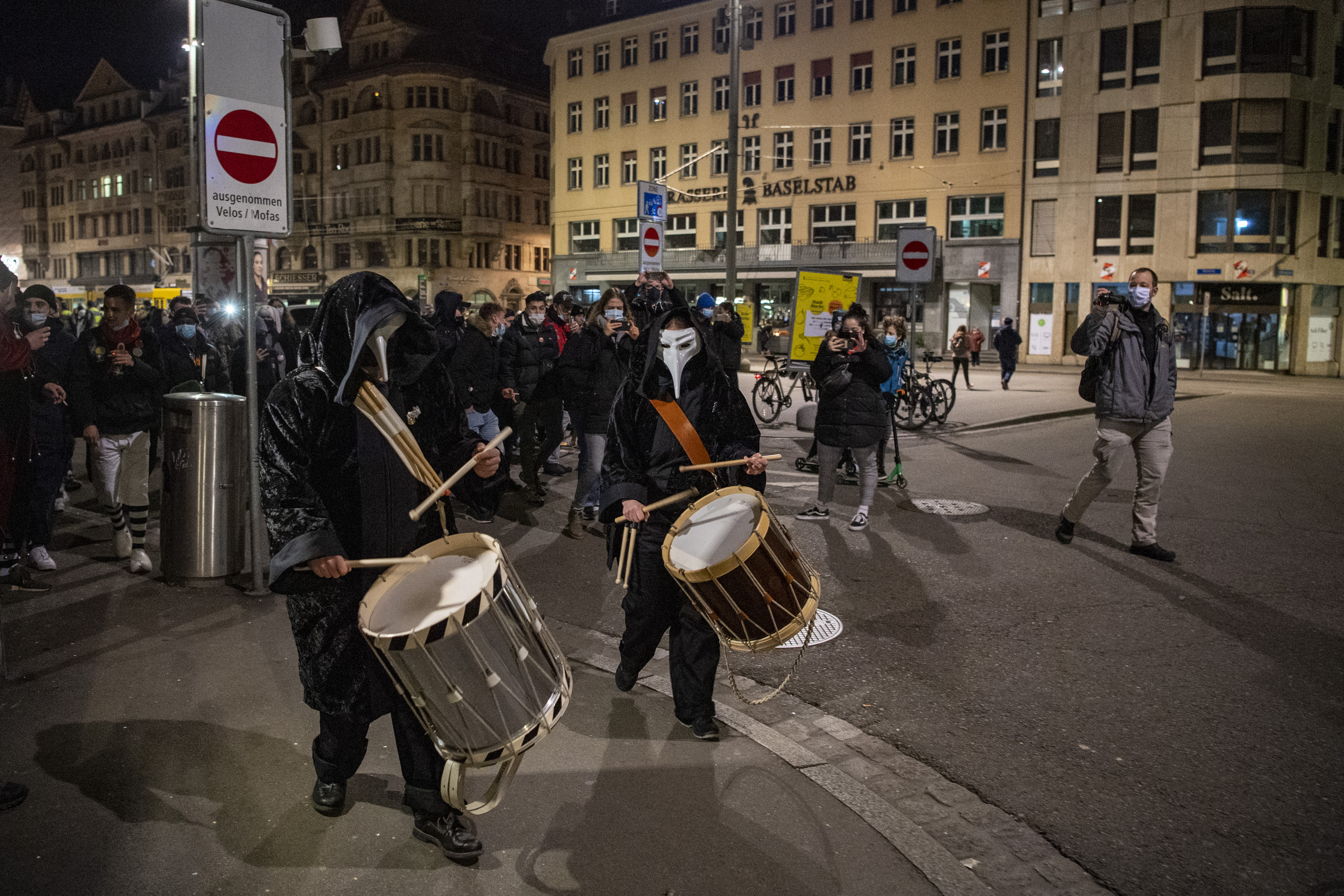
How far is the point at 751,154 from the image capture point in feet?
166

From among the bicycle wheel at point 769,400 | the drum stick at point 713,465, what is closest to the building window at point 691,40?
the bicycle wheel at point 769,400

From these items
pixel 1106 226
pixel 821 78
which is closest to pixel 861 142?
A: pixel 821 78

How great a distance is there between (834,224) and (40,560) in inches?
1752

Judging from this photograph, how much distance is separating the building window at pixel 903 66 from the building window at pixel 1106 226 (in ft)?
33.4

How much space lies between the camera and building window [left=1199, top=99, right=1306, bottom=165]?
38562 mm

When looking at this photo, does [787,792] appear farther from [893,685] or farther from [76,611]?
[76,611]

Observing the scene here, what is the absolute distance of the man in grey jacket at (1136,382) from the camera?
296 inches

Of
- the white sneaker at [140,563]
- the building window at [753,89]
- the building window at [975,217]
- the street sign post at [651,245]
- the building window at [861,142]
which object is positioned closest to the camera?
the white sneaker at [140,563]

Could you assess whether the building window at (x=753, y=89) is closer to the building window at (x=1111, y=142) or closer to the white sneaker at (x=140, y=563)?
the building window at (x=1111, y=142)

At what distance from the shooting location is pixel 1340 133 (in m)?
39.7

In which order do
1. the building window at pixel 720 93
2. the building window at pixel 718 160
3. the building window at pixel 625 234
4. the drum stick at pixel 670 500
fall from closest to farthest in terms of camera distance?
the drum stick at pixel 670 500 < the building window at pixel 718 160 < the building window at pixel 720 93 < the building window at pixel 625 234

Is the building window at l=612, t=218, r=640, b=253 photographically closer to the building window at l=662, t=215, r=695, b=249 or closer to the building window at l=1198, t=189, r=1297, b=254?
the building window at l=662, t=215, r=695, b=249

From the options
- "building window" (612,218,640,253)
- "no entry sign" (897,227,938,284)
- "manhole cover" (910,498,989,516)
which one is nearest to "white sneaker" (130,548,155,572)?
"manhole cover" (910,498,989,516)

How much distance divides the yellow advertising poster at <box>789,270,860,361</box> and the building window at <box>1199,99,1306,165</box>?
31.8 metres
